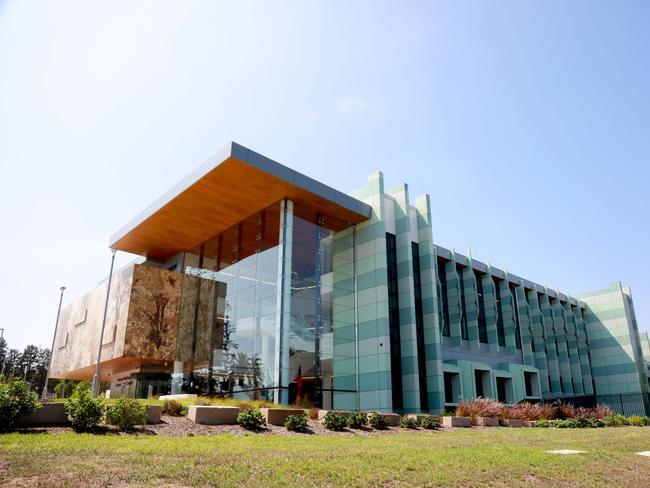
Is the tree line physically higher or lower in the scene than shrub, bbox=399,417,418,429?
higher

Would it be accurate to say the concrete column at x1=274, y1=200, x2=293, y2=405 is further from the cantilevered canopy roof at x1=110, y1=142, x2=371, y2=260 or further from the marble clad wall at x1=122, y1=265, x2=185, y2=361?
the marble clad wall at x1=122, y1=265, x2=185, y2=361

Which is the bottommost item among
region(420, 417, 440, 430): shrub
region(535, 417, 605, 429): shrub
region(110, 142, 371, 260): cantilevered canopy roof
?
region(535, 417, 605, 429): shrub

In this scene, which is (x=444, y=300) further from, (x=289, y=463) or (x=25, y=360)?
(x=25, y=360)

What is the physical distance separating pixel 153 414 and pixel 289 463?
826cm

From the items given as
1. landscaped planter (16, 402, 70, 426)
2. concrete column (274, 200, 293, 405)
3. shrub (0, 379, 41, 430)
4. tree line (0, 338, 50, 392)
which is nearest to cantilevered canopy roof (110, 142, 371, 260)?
concrete column (274, 200, 293, 405)

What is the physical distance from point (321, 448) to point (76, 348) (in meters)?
38.0

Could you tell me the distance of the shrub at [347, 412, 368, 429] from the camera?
1995cm

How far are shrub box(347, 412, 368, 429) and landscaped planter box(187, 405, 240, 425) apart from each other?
4.86m

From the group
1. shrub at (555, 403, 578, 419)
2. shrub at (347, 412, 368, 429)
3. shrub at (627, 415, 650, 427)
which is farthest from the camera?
shrub at (555, 403, 578, 419)

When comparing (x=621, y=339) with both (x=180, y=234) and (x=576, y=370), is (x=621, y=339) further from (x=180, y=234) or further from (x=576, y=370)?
(x=180, y=234)

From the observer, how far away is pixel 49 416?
14641 mm

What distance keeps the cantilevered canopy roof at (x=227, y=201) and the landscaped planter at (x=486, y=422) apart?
1518 cm

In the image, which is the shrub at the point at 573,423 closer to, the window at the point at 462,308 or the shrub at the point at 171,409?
the window at the point at 462,308

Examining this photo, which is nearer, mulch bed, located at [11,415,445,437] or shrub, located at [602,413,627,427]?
mulch bed, located at [11,415,445,437]
